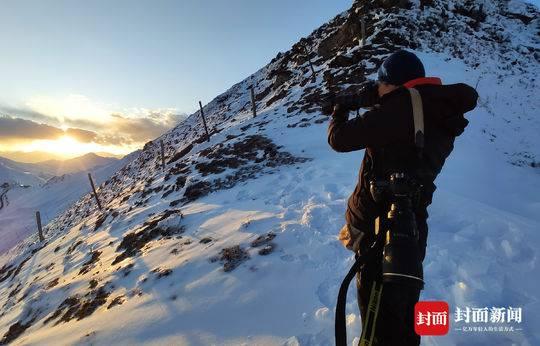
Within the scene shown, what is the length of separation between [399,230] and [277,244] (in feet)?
16.1

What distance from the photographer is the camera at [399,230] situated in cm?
248

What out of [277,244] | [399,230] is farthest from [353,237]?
[277,244]

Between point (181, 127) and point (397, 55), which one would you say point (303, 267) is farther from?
point (181, 127)

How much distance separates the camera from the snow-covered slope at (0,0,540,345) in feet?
17.7

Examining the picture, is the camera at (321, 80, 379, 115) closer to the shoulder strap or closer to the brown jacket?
the brown jacket

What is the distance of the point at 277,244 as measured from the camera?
736 centimetres

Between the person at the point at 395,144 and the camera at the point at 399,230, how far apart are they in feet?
0.24

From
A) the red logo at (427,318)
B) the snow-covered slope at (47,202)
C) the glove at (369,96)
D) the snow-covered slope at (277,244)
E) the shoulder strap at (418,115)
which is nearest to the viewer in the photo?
the shoulder strap at (418,115)

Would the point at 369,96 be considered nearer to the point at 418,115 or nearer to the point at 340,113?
the point at 340,113

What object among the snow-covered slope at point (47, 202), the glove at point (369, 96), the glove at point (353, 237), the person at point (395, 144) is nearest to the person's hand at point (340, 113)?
the person at point (395, 144)

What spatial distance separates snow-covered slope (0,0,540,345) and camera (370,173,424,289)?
228 centimetres

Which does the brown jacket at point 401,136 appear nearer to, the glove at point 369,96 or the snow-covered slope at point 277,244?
the glove at point 369,96

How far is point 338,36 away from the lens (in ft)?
103

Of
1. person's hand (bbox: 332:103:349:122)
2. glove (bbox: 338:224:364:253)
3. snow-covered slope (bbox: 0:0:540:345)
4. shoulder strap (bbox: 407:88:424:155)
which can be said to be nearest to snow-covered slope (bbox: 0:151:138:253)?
snow-covered slope (bbox: 0:0:540:345)
